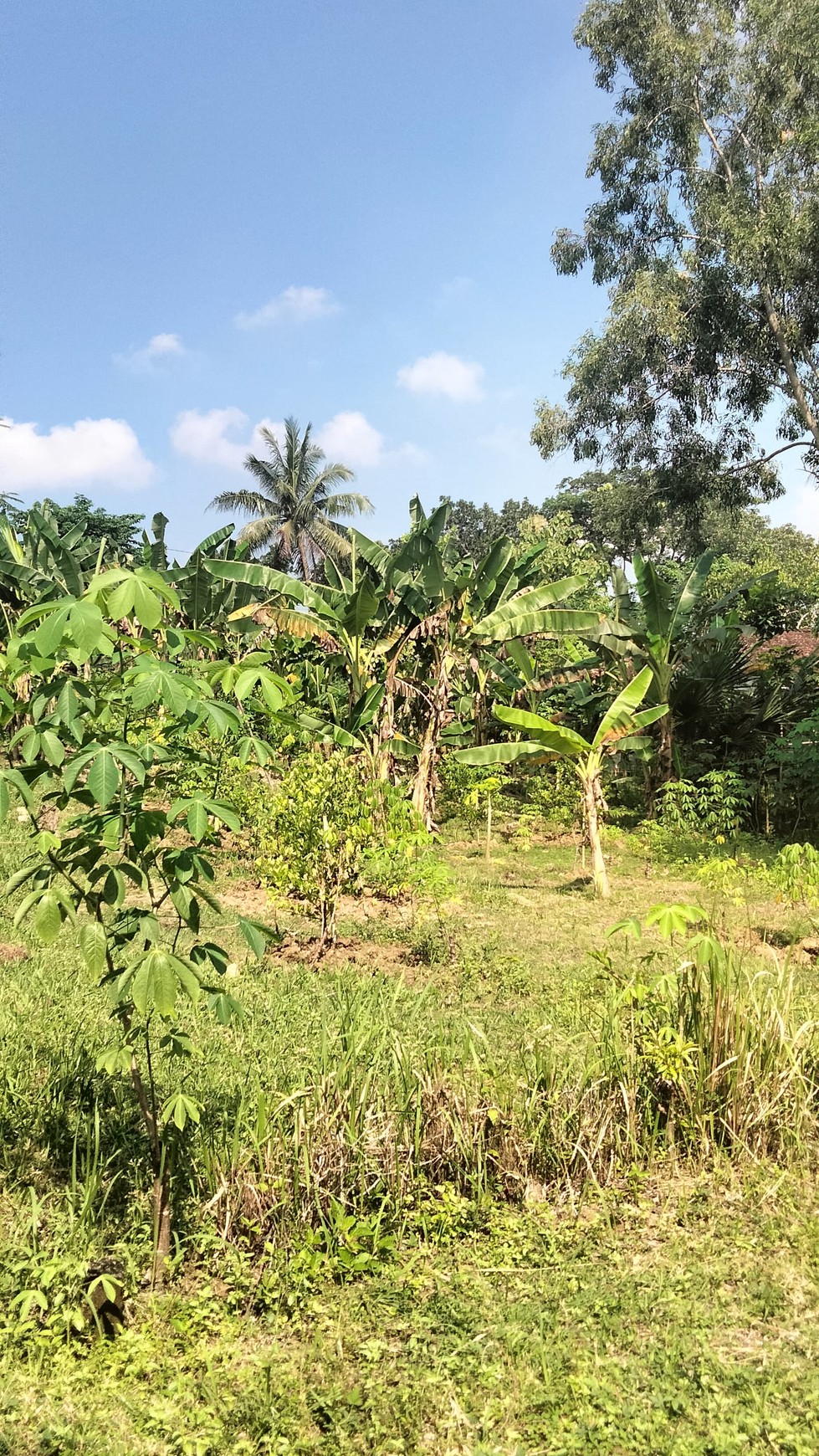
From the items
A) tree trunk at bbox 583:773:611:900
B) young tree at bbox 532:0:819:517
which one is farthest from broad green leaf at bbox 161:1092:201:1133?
young tree at bbox 532:0:819:517

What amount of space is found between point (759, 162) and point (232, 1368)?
19.1 m

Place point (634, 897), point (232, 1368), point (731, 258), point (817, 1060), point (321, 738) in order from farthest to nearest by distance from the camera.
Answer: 1. point (731, 258)
2. point (321, 738)
3. point (634, 897)
4. point (817, 1060)
5. point (232, 1368)

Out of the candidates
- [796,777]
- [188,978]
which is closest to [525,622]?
[796,777]

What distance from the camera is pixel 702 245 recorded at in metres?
16.2

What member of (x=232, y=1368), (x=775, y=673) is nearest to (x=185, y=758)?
(x=232, y=1368)

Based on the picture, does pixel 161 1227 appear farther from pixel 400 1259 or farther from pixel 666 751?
pixel 666 751

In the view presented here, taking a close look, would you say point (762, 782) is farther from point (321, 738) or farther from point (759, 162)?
point (759, 162)

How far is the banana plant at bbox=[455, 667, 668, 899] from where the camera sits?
30.9ft

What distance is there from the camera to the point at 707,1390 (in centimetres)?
232

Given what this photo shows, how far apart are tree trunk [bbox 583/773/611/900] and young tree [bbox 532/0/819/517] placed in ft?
31.4

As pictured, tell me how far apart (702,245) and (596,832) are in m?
12.7

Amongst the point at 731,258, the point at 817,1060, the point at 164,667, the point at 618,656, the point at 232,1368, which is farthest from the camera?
the point at 731,258

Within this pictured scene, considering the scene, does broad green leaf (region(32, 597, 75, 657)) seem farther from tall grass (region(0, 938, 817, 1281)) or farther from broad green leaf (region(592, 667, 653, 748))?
broad green leaf (region(592, 667, 653, 748))

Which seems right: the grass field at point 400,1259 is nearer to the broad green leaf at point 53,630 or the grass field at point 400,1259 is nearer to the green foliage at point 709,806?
the broad green leaf at point 53,630
